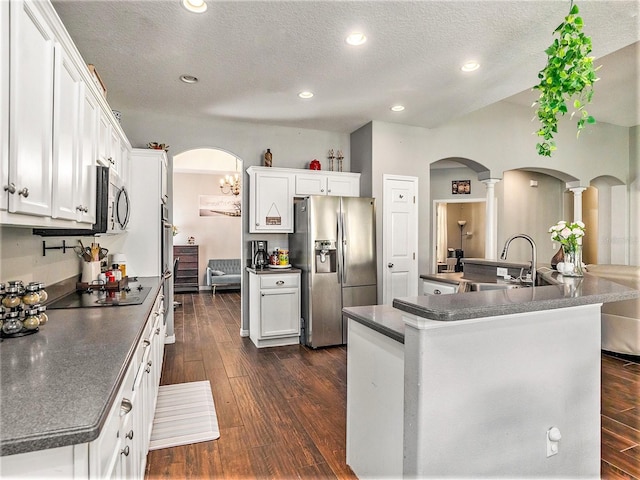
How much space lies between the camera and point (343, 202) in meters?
4.44

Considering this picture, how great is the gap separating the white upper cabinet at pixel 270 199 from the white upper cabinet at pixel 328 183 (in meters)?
0.14

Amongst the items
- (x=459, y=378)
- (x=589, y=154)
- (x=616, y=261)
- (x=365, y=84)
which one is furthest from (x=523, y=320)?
(x=616, y=261)

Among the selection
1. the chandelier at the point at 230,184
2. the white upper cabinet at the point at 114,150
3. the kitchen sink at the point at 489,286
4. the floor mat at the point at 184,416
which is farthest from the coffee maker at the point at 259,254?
the chandelier at the point at 230,184

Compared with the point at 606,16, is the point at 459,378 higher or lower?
lower

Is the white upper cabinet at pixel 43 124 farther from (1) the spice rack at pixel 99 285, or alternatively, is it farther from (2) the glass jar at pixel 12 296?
(1) the spice rack at pixel 99 285

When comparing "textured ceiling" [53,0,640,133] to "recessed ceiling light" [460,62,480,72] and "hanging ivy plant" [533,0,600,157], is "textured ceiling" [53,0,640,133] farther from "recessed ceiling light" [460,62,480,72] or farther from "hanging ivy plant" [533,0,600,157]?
"hanging ivy plant" [533,0,600,157]

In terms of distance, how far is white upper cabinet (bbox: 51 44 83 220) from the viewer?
1591mm

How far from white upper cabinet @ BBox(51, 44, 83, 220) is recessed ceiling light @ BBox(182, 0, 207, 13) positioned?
0.82 metres

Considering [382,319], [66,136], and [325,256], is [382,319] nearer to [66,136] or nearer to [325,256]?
[66,136]

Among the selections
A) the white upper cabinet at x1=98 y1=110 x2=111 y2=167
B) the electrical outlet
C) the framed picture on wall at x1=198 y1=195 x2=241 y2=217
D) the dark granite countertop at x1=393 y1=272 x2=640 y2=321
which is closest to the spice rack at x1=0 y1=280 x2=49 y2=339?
the white upper cabinet at x1=98 y1=110 x2=111 y2=167

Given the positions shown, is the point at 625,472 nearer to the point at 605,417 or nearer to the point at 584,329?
the point at 605,417

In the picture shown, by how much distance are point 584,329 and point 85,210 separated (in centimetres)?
259

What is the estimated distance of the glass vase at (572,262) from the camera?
2578mm

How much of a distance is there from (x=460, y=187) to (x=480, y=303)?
7130 mm
